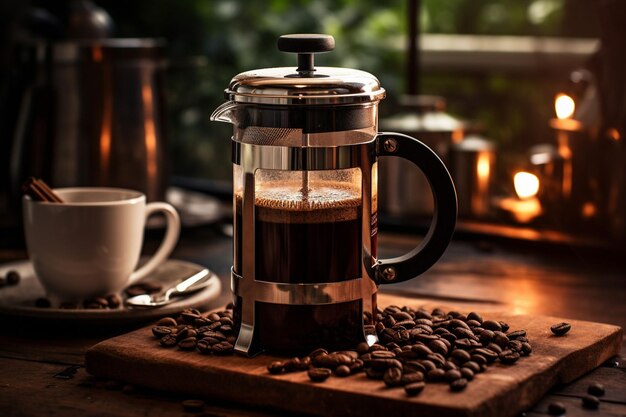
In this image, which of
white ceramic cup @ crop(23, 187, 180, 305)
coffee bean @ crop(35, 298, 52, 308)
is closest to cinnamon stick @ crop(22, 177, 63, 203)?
white ceramic cup @ crop(23, 187, 180, 305)

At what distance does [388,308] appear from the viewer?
3.98ft

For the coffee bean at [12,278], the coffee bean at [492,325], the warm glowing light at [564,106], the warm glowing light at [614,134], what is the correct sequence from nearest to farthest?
the coffee bean at [492,325]
the coffee bean at [12,278]
the warm glowing light at [614,134]
the warm glowing light at [564,106]

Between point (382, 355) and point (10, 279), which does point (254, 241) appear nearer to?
point (382, 355)

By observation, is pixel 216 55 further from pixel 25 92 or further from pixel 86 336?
pixel 86 336

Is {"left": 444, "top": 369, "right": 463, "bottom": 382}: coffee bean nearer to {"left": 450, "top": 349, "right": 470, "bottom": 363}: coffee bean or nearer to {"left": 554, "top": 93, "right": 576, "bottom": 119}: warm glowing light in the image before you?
{"left": 450, "top": 349, "right": 470, "bottom": 363}: coffee bean

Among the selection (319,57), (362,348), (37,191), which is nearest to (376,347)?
(362,348)

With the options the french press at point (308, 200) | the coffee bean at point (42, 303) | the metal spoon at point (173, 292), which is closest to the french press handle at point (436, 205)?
the french press at point (308, 200)

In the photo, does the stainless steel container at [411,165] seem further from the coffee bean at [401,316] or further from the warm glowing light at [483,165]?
the coffee bean at [401,316]

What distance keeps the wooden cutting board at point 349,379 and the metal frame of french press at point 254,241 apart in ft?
0.19

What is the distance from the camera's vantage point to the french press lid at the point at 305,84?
99 centimetres

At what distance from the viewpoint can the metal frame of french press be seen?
101 centimetres

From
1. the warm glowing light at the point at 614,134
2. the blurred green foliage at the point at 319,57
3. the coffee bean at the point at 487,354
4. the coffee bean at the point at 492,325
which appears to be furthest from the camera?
the blurred green foliage at the point at 319,57

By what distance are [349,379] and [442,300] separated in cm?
45

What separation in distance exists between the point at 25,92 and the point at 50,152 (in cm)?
11
